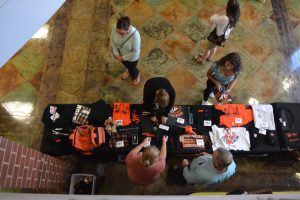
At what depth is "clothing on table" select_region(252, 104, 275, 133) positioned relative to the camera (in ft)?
14.7

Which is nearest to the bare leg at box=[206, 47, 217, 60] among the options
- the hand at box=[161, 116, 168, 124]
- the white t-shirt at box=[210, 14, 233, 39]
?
the white t-shirt at box=[210, 14, 233, 39]

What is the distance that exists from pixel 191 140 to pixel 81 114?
69.3 inches

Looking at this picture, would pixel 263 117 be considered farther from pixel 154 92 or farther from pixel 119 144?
pixel 119 144

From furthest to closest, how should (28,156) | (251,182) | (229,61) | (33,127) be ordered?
(33,127) < (251,182) < (229,61) < (28,156)

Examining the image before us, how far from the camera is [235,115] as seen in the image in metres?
4.54

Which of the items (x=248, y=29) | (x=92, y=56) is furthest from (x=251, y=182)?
(x=92, y=56)

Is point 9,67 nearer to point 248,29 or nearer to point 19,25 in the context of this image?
point 19,25

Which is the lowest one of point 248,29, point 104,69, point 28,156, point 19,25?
point 28,156

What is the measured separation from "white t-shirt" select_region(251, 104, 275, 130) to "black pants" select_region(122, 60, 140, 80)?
2.11 m

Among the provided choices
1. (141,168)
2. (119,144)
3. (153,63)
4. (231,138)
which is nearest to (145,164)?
(141,168)

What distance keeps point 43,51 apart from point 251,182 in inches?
186

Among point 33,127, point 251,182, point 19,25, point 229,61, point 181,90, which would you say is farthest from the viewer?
point 181,90

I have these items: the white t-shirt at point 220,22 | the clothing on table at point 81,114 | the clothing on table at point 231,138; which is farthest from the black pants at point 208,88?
the clothing on table at point 81,114

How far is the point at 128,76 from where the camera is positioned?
555 cm
